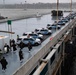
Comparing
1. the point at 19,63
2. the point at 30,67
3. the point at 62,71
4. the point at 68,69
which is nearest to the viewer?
the point at 30,67

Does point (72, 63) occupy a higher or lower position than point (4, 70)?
lower

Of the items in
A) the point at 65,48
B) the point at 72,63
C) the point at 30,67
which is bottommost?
the point at 72,63

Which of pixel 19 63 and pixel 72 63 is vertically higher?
pixel 19 63

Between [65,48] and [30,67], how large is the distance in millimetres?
22201

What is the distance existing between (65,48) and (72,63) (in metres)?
4.15

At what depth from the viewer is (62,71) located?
3475 cm

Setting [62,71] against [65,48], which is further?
[65,48]

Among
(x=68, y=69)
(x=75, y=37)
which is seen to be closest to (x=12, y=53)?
(x=68, y=69)

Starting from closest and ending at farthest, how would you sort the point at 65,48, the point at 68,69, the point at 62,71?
the point at 62,71, the point at 68,69, the point at 65,48

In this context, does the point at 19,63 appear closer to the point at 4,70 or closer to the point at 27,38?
the point at 4,70

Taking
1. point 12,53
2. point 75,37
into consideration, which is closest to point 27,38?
point 12,53

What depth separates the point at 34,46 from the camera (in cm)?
2923

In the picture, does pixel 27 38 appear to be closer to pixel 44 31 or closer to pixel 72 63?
pixel 44 31

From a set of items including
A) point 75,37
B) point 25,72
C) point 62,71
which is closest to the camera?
point 25,72
